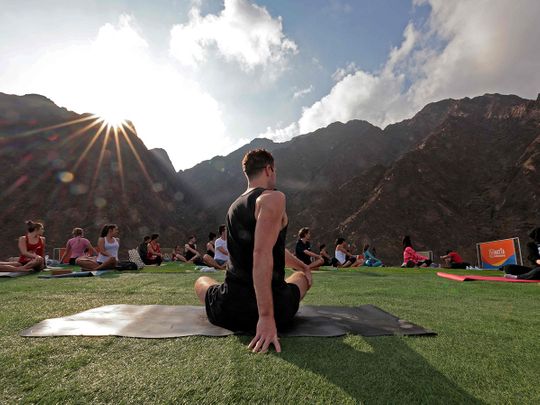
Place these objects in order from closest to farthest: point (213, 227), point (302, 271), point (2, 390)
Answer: point (2, 390) < point (302, 271) < point (213, 227)

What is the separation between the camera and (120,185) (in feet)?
167

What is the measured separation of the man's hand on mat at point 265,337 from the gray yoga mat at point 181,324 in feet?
1.18

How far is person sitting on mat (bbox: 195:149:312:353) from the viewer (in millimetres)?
2318

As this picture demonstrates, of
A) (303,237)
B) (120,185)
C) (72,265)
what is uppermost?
(120,185)

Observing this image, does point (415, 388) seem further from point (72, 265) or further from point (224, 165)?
point (224, 165)

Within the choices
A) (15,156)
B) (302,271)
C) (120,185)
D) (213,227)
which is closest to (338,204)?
(213,227)

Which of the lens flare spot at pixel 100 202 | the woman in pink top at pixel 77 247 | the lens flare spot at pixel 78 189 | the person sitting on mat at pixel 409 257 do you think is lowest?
the person sitting on mat at pixel 409 257

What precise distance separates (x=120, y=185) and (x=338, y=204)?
3537cm

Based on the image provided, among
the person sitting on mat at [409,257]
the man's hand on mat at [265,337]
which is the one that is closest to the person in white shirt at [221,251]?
the person sitting on mat at [409,257]

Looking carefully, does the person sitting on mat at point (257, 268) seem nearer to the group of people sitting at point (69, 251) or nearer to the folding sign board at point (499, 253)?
the group of people sitting at point (69, 251)

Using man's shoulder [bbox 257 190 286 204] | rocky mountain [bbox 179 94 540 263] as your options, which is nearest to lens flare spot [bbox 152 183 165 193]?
rocky mountain [bbox 179 94 540 263]

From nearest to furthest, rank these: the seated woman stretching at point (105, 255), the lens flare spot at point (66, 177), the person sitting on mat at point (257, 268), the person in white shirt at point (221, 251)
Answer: the person sitting on mat at point (257, 268)
the seated woman stretching at point (105, 255)
the person in white shirt at point (221, 251)
the lens flare spot at point (66, 177)

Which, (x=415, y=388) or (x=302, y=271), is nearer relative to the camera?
(x=415, y=388)

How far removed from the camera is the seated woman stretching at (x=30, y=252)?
9131 mm
